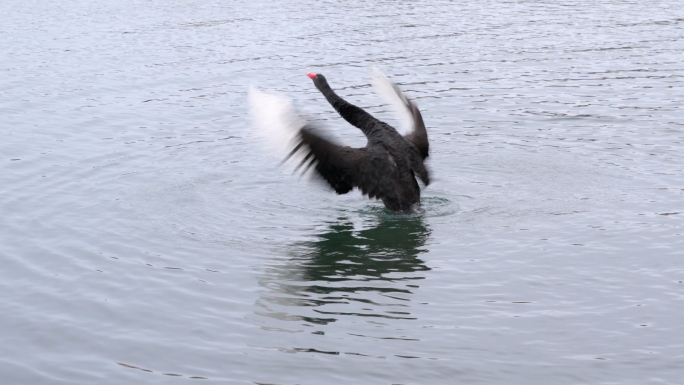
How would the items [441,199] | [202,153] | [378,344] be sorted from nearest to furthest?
[378,344]
[441,199]
[202,153]

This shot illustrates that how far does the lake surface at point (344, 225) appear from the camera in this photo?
9039mm

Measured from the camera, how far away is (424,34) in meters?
25.3

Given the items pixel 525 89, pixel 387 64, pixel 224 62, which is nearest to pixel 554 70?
pixel 525 89

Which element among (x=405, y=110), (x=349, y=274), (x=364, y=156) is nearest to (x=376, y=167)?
(x=364, y=156)

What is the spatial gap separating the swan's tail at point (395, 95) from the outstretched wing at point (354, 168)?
1.27 metres

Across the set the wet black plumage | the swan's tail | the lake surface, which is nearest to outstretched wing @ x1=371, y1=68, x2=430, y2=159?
the swan's tail

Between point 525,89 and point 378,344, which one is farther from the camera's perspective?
point 525,89

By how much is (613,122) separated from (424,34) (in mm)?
9250

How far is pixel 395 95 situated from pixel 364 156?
1.50 metres

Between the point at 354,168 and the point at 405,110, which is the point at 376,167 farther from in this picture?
the point at 405,110

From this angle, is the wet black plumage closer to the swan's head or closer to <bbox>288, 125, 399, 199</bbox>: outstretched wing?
<bbox>288, 125, 399, 199</bbox>: outstretched wing

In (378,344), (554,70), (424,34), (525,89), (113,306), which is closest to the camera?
(378,344)

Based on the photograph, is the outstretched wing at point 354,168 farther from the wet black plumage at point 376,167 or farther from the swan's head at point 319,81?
the swan's head at point 319,81

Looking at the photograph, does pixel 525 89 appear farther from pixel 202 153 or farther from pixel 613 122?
pixel 202 153
